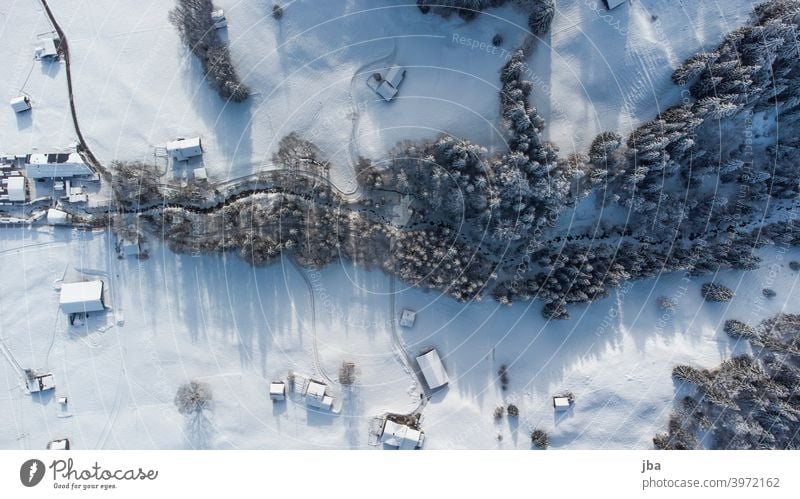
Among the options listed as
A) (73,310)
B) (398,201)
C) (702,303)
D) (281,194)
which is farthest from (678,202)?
(73,310)

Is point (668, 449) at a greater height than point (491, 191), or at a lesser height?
lesser

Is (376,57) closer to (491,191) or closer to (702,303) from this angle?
(491,191)

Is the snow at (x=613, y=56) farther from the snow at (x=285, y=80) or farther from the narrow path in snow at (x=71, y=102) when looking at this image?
the narrow path in snow at (x=71, y=102)

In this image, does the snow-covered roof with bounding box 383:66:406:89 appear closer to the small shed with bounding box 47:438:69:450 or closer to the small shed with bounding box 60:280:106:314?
the small shed with bounding box 60:280:106:314

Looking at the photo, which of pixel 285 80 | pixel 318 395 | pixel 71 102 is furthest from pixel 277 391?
pixel 71 102

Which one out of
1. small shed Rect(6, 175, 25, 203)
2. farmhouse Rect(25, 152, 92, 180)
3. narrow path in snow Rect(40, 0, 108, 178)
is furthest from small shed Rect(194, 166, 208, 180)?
small shed Rect(6, 175, 25, 203)
